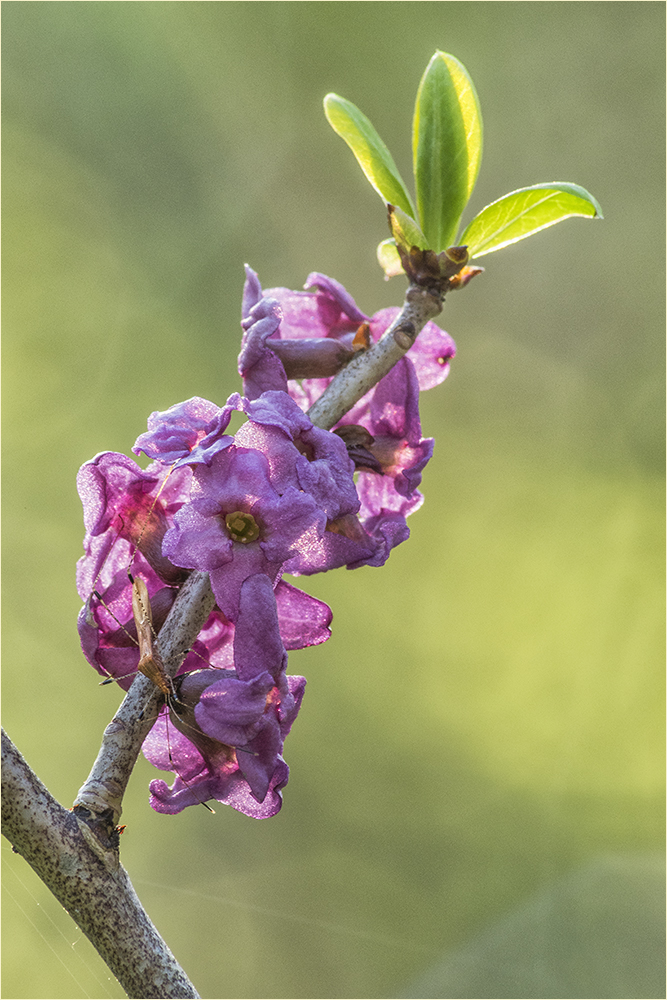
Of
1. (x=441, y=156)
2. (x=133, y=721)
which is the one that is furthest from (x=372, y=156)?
(x=133, y=721)

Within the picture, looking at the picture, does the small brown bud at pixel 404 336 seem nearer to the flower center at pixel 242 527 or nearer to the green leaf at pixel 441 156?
the green leaf at pixel 441 156

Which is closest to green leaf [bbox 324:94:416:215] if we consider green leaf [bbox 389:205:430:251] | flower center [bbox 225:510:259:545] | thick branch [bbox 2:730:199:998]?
green leaf [bbox 389:205:430:251]

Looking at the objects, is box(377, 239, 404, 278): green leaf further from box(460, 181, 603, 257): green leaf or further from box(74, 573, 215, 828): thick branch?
box(74, 573, 215, 828): thick branch

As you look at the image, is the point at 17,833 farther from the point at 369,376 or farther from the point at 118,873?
the point at 369,376

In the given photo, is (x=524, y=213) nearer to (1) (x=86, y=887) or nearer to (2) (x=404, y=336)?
(2) (x=404, y=336)

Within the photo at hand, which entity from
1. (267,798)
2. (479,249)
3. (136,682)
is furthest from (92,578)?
(479,249)

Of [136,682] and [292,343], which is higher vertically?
[292,343]

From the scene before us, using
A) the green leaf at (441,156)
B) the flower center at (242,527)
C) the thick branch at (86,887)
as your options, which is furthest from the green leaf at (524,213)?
the thick branch at (86,887)
